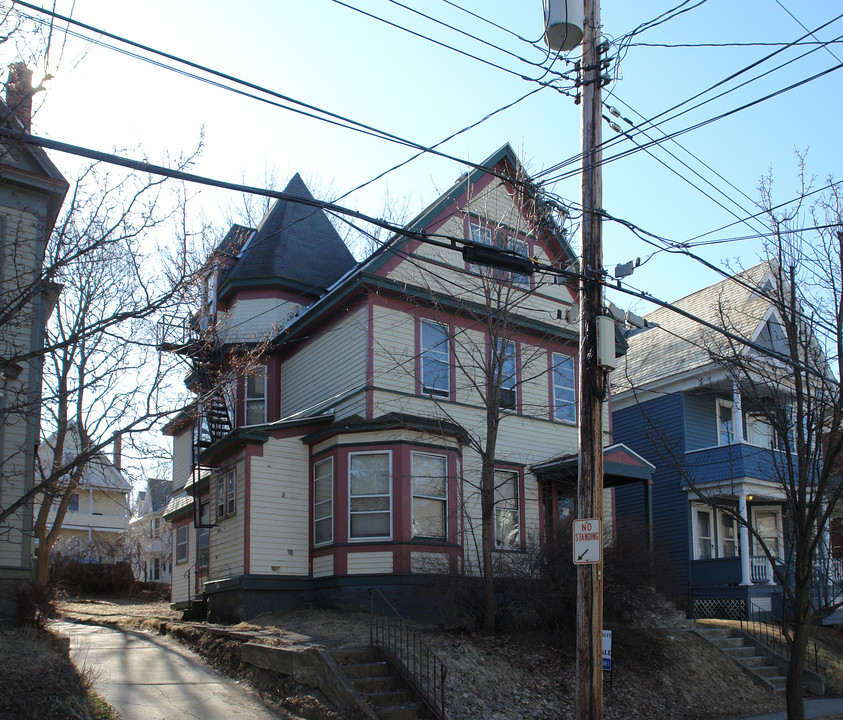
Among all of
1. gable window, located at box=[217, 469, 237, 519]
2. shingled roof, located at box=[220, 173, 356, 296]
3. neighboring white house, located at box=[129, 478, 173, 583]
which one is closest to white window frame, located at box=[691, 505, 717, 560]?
shingled roof, located at box=[220, 173, 356, 296]

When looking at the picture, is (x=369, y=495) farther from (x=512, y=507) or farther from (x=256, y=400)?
(x=256, y=400)

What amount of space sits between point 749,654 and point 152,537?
40791 mm

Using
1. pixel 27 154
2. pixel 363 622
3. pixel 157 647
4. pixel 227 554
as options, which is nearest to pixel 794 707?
pixel 363 622

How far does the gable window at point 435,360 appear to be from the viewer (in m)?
19.0

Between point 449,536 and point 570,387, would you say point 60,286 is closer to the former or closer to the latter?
point 449,536

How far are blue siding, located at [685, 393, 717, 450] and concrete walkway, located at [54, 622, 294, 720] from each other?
16.3 metres

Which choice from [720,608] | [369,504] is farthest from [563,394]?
[720,608]

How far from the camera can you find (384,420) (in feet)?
56.0

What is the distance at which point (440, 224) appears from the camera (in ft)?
65.2

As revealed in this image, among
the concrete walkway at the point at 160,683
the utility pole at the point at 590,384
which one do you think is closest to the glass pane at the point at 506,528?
the concrete walkway at the point at 160,683

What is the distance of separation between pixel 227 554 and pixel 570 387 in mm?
9522

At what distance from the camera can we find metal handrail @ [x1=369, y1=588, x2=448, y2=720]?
11016 millimetres

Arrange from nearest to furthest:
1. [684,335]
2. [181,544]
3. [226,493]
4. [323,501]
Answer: [323,501] < [226,493] < [181,544] < [684,335]

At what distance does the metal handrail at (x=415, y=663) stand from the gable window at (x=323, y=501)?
422 cm
